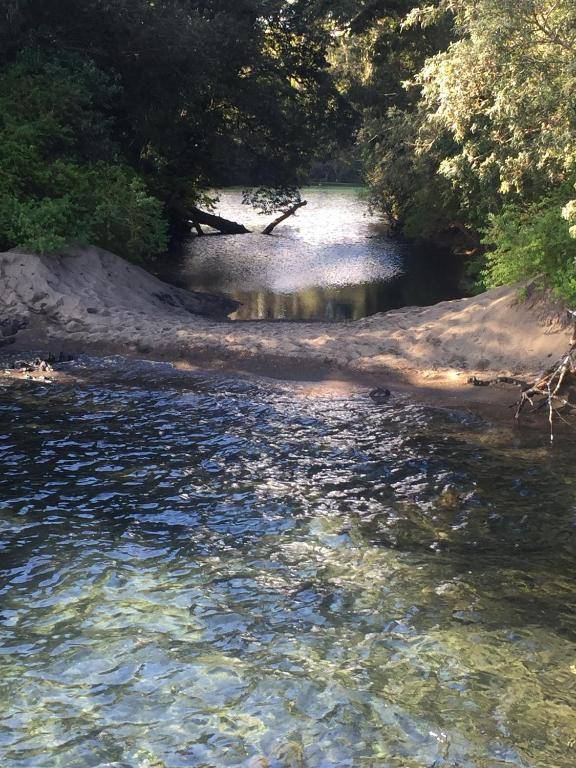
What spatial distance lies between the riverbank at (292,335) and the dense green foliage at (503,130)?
1023 mm

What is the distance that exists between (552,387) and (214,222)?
89.1ft

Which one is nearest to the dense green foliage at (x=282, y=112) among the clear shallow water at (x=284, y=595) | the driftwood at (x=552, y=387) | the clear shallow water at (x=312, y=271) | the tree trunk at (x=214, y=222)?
the tree trunk at (x=214, y=222)

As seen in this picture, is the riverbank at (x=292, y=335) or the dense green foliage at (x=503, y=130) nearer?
the dense green foliage at (x=503, y=130)

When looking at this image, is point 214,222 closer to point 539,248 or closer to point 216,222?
point 216,222

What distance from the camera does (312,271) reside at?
102 feet

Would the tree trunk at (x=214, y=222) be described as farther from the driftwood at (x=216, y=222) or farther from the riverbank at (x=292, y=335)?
the riverbank at (x=292, y=335)

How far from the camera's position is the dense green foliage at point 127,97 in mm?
19719

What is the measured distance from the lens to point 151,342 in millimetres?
16938

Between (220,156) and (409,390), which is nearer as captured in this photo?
(409,390)

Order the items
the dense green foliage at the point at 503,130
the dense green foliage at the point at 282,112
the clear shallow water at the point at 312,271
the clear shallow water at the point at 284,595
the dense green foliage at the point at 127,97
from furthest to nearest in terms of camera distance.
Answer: the clear shallow water at the point at 312,271 → the dense green foliage at the point at 127,97 → the dense green foliage at the point at 282,112 → the dense green foliage at the point at 503,130 → the clear shallow water at the point at 284,595

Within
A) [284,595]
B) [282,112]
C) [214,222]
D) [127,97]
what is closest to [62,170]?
[127,97]

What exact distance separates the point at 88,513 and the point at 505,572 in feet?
14.9

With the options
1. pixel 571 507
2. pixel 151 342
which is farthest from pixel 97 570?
pixel 151 342

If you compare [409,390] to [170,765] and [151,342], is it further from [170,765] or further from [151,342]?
[170,765]
